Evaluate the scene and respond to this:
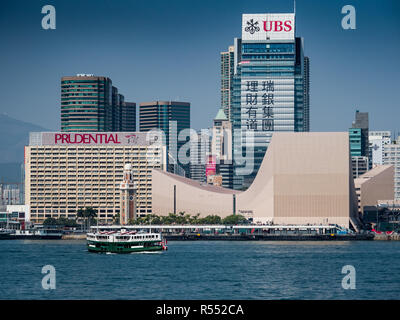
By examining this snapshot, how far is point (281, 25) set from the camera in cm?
18900

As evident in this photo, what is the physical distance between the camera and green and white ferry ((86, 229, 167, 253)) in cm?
8069

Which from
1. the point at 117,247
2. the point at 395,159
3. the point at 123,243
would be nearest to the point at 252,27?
the point at 395,159

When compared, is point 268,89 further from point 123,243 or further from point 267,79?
point 123,243

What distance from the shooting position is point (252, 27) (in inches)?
7451

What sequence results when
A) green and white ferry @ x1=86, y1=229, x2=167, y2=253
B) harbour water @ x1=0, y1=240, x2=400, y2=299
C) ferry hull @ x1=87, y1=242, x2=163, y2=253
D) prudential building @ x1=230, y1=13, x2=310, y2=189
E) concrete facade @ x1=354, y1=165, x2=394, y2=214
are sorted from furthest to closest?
prudential building @ x1=230, y1=13, x2=310, y2=189
concrete facade @ x1=354, y1=165, x2=394, y2=214
green and white ferry @ x1=86, y1=229, x2=167, y2=253
ferry hull @ x1=87, y1=242, x2=163, y2=253
harbour water @ x1=0, y1=240, x2=400, y2=299

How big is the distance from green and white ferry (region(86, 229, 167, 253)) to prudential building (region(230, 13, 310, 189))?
4408 inches

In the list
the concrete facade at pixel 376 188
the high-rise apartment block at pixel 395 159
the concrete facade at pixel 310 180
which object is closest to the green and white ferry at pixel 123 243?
the concrete facade at pixel 310 180

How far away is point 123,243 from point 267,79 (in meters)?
118

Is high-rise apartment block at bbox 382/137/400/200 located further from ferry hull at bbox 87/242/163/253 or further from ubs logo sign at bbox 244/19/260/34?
ferry hull at bbox 87/242/163/253

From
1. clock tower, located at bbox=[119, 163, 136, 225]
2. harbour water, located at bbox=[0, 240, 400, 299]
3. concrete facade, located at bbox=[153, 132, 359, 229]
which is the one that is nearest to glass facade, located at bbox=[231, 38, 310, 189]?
clock tower, located at bbox=[119, 163, 136, 225]

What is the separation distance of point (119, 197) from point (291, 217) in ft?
127

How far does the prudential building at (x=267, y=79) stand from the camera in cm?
18925

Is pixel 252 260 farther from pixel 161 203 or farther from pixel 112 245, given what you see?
pixel 161 203

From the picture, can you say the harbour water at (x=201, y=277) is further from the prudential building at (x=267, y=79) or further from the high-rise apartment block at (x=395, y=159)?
the prudential building at (x=267, y=79)
